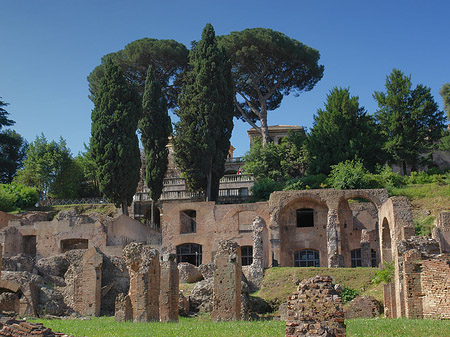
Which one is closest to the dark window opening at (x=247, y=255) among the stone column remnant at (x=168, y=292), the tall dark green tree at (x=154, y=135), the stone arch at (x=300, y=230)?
the stone arch at (x=300, y=230)

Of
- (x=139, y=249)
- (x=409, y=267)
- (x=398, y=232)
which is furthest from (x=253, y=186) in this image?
(x=409, y=267)

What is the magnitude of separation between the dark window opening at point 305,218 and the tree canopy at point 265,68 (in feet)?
48.4

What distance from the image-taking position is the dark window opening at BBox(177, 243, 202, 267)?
36031 mm

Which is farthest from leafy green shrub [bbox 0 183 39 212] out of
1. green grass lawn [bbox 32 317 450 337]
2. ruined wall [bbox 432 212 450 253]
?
green grass lawn [bbox 32 317 450 337]

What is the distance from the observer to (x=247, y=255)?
3553 cm

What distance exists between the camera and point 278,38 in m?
48.5

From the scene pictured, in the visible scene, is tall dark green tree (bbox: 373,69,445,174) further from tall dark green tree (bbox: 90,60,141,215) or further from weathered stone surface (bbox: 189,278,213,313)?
weathered stone surface (bbox: 189,278,213,313)

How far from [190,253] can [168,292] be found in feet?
57.9

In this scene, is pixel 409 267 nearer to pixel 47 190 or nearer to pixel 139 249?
pixel 139 249

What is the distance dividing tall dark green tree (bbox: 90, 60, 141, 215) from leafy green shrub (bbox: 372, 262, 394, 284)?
1859 cm

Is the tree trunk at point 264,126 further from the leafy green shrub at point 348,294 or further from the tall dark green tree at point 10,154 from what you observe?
the leafy green shrub at point 348,294

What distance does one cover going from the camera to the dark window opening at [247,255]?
35.4m

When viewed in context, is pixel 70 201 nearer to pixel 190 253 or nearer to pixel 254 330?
pixel 190 253

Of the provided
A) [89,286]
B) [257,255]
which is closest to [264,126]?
[257,255]
